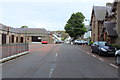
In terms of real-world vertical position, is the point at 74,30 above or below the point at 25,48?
above

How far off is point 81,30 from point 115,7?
111ft

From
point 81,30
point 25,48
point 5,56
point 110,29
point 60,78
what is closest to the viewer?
point 60,78

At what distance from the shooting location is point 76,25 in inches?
2488

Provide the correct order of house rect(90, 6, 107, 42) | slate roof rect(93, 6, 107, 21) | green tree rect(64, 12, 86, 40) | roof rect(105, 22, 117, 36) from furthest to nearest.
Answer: green tree rect(64, 12, 86, 40) < slate roof rect(93, 6, 107, 21) < house rect(90, 6, 107, 42) < roof rect(105, 22, 117, 36)

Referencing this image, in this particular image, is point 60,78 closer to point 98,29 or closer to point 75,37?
point 98,29

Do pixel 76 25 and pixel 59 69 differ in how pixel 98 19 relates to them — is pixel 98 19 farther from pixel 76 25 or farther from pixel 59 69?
pixel 59 69

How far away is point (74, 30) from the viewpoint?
6347 cm

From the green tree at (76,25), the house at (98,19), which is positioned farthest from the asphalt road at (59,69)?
the green tree at (76,25)

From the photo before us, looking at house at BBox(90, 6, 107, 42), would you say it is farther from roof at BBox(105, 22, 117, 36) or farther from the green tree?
the green tree

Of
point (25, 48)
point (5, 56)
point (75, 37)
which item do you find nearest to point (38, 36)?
point (75, 37)

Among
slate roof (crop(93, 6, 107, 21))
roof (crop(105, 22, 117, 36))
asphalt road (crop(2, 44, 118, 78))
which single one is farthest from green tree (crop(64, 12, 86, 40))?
asphalt road (crop(2, 44, 118, 78))

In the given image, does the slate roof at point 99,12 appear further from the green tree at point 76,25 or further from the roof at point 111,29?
the green tree at point 76,25

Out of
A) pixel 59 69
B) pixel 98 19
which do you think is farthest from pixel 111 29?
pixel 59 69

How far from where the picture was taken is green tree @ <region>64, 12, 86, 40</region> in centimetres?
6278
